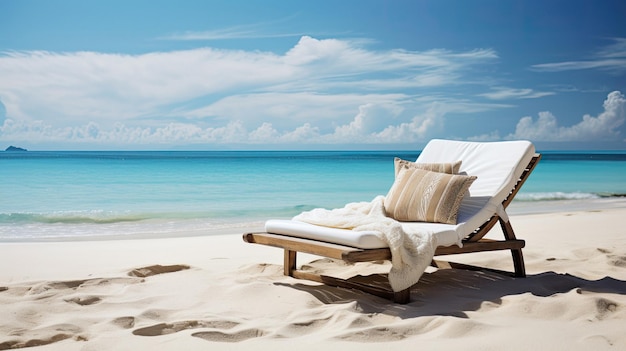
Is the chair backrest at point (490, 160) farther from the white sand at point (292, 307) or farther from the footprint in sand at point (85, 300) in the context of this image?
the footprint in sand at point (85, 300)

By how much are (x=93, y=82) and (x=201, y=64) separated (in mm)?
4953

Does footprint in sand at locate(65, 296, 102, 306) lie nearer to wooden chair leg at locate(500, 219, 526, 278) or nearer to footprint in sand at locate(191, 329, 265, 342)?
footprint in sand at locate(191, 329, 265, 342)

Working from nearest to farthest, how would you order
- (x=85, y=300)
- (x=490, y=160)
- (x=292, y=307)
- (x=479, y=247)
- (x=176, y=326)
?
(x=176, y=326) < (x=292, y=307) < (x=85, y=300) < (x=479, y=247) < (x=490, y=160)

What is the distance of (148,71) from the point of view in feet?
110

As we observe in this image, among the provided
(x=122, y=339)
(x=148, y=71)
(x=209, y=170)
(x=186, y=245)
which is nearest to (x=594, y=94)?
(x=209, y=170)

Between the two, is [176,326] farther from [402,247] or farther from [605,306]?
[605,306]

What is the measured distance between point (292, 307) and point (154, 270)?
135cm

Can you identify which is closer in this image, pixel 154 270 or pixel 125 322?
pixel 125 322

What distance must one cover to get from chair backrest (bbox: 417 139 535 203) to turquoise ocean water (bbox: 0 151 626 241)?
3.52m

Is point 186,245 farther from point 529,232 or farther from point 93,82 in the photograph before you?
point 93,82

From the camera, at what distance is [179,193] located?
46.4 ft

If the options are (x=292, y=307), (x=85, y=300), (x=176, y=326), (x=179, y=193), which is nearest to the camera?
(x=176, y=326)

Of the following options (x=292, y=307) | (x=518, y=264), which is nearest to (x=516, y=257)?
(x=518, y=264)

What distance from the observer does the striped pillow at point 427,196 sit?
4.18m
